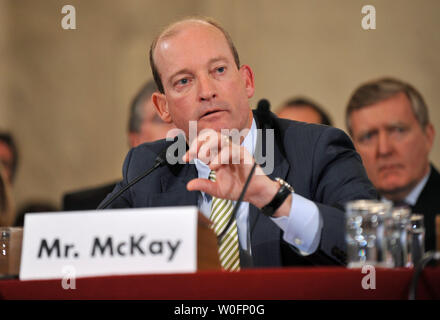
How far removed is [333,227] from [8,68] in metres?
4.58

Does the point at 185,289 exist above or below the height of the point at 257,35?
below

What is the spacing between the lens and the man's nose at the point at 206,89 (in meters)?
2.16

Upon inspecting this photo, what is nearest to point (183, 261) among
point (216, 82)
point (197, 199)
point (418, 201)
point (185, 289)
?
point (185, 289)

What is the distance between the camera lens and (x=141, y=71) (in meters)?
5.39

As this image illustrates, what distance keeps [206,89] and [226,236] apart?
0.53m

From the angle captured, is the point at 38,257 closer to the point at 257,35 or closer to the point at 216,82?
the point at 216,82

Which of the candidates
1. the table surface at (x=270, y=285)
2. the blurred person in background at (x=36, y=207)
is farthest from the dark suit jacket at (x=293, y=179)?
the blurred person in background at (x=36, y=207)

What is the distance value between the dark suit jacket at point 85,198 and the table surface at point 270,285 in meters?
3.03

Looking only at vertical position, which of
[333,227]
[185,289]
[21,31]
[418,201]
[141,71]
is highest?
[21,31]

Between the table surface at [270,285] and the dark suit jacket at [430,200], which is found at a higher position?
the dark suit jacket at [430,200]

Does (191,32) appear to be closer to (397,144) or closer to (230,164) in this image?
(230,164)

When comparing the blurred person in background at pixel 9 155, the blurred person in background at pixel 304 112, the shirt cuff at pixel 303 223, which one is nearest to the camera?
the shirt cuff at pixel 303 223

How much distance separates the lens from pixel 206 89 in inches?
84.8

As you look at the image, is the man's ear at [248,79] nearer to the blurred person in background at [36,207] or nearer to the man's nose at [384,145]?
the man's nose at [384,145]
